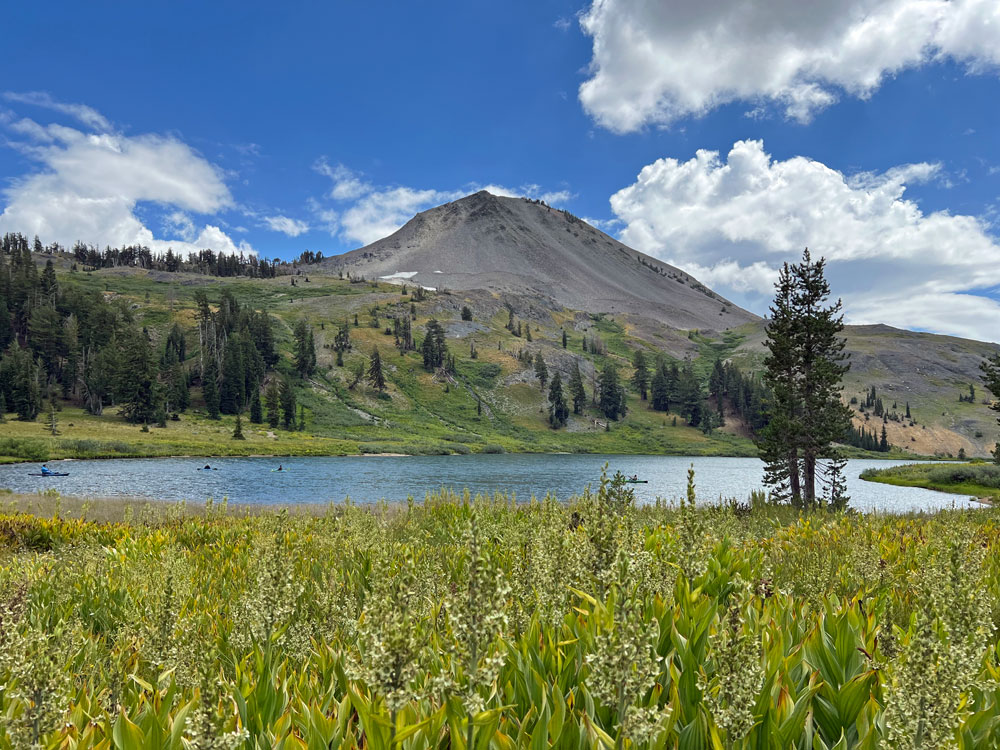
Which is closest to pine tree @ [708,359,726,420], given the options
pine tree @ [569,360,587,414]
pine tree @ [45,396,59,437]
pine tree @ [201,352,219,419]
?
pine tree @ [569,360,587,414]

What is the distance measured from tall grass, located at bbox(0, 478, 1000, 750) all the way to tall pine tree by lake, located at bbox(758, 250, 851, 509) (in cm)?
2190

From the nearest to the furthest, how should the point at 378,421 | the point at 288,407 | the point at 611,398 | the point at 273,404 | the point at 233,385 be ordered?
the point at 288,407 < the point at 273,404 < the point at 233,385 < the point at 378,421 < the point at 611,398

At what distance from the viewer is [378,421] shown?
421 ft

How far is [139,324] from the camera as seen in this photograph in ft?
525

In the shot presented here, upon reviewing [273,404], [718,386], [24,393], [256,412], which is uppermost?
[718,386]

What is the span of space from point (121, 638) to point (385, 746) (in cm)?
495

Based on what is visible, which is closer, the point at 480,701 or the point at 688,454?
the point at 480,701

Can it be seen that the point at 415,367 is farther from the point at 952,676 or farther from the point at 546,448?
the point at 952,676

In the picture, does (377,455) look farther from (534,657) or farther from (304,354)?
(534,657)

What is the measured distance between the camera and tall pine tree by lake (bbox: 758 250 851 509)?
91.7 feet

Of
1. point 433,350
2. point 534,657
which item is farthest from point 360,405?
point 534,657

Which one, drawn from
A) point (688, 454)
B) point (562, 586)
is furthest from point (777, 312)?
point (688, 454)

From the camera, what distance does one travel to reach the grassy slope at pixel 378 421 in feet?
278

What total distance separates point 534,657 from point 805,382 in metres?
29.8
